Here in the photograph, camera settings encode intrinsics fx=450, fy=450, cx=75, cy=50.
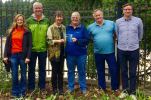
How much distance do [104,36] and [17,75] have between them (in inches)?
75.8

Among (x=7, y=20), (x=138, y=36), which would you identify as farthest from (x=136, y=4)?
(x=7, y=20)

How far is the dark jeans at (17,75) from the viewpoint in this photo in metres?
8.93

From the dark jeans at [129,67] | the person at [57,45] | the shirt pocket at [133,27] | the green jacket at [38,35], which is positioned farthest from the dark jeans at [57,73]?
the shirt pocket at [133,27]

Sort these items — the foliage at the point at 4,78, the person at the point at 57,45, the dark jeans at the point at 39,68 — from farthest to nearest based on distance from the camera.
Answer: the foliage at the point at 4,78
the dark jeans at the point at 39,68
the person at the point at 57,45

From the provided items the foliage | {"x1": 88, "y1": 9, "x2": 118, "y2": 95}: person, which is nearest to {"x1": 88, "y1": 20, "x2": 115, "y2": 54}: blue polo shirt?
{"x1": 88, "y1": 9, "x2": 118, "y2": 95}: person

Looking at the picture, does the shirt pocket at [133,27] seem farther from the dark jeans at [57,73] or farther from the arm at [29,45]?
the arm at [29,45]

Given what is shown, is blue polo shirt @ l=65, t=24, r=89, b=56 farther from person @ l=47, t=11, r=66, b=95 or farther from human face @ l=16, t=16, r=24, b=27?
human face @ l=16, t=16, r=24, b=27

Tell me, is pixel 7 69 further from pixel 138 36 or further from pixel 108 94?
pixel 138 36

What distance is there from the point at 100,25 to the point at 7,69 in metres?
2.09

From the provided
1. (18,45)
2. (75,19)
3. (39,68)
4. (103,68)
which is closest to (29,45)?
(18,45)

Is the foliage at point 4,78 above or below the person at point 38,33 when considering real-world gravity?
below

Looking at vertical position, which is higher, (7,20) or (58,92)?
(7,20)

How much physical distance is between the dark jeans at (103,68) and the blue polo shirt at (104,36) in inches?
5.1

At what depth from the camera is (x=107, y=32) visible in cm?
907
